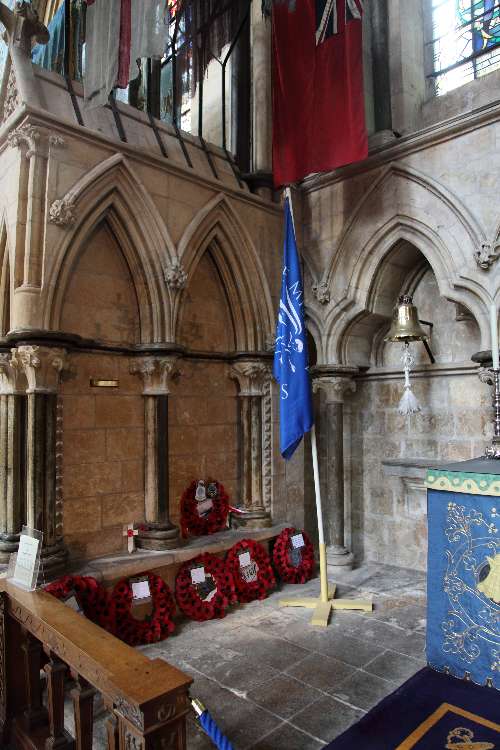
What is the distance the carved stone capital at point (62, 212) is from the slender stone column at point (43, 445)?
88 centimetres

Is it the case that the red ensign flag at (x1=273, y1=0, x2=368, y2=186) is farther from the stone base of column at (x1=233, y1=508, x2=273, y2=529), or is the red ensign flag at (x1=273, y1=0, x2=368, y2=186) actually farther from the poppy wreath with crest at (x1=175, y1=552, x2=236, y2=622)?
the poppy wreath with crest at (x1=175, y1=552, x2=236, y2=622)

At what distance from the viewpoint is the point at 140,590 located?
12.0 ft

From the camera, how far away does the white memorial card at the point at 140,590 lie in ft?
11.9

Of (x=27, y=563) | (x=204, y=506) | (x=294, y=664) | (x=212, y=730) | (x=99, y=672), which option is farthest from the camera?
(x=204, y=506)

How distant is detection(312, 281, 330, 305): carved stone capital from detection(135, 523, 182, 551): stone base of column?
253cm

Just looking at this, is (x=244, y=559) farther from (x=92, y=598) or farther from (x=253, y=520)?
(x=92, y=598)

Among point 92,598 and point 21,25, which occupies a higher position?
point 21,25

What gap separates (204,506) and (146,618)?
114 centimetres

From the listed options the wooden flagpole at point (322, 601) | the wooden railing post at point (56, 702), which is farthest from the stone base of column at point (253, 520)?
the wooden railing post at point (56, 702)

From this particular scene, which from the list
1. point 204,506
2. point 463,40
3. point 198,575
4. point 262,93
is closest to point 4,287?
point 204,506

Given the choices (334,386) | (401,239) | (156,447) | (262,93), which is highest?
(262,93)

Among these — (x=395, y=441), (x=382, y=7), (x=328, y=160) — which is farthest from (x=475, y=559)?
(x=382, y=7)

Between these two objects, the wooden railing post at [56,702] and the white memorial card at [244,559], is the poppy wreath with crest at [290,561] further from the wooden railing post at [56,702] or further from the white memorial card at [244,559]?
the wooden railing post at [56,702]

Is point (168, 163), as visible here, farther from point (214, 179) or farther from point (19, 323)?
point (19, 323)
